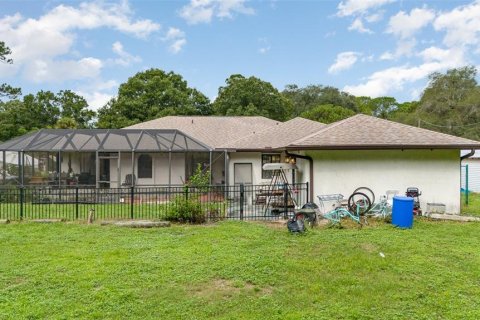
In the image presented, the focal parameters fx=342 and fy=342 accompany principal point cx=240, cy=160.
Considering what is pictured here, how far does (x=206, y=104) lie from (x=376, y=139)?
3056 cm

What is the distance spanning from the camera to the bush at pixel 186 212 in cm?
978

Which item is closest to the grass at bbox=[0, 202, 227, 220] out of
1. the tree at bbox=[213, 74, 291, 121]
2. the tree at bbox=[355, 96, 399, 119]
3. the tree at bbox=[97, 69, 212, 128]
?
the tree at bbox=[97, 69, 212, 128]

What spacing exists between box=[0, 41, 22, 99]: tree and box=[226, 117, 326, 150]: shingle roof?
1729 centimetres

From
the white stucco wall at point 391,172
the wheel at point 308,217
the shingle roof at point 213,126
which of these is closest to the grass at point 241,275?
the wheel at point 308,217

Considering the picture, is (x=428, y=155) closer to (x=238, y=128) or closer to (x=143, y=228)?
(x=143, y=228)

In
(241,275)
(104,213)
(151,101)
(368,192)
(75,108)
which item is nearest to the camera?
(241,275)

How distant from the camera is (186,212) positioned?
9.77 meters

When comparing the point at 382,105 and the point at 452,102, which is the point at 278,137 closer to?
the point at 452,102

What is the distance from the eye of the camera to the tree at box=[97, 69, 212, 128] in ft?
114

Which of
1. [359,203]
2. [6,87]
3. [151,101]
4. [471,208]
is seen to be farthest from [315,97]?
[359,203]

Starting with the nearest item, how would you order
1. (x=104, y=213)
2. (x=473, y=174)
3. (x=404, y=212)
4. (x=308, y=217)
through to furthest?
(x=404, y=212), (x=308, y=217), (x=104, y=213), (x=473, y=174)

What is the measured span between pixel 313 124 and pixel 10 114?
26378mm

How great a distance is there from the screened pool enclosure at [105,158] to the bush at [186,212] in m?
6.22

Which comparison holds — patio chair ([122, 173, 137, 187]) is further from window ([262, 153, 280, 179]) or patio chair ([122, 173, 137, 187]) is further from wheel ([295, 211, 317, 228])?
wheel ([295, 211, 317, 228])
